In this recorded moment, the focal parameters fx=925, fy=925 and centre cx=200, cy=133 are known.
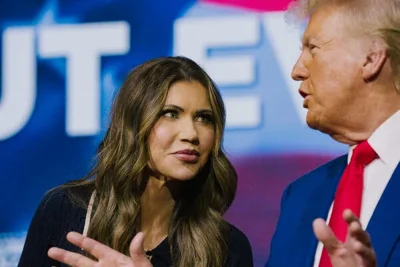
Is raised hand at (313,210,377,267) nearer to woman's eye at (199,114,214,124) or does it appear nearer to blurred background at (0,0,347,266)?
woman's eye at (199,114,214,124)

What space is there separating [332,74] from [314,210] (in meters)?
0.28

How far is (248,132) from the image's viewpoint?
2.92 meters

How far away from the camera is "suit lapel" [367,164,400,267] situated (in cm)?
174

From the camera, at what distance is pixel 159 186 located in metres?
2.58

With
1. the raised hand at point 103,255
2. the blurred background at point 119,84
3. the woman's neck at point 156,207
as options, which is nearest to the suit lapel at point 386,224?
the raised hand at point 103,255

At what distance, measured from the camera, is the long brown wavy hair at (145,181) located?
8.21 ft

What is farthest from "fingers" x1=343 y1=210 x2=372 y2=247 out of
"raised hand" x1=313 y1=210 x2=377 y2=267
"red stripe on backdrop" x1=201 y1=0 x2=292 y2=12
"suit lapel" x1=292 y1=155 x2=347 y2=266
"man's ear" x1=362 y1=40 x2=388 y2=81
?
"red stripe on backdrop" x1=201 y1=0 x2=292 y2=12

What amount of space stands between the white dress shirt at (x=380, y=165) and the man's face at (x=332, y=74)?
0.06 meters

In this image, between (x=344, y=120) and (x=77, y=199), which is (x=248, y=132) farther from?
(x=344, y=120)

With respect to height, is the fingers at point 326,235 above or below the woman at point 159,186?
below

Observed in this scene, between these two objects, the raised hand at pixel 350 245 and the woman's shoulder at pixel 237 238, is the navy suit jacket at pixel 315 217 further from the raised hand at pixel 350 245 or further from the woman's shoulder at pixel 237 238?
the woman's shoulder at pixel 237 238

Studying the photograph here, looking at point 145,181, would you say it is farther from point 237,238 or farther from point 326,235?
point 326,235

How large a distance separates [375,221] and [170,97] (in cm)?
92

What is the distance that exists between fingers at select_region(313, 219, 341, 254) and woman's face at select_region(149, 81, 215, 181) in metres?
0.94
